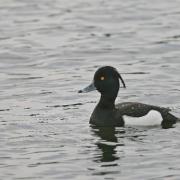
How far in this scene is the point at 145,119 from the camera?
15.9 meters

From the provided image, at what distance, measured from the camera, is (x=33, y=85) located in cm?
1884

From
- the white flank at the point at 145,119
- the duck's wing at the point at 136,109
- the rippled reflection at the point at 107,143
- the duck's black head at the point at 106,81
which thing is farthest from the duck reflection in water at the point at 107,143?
the duck's black head at the point at 106,81

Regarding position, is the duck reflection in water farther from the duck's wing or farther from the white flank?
the duck's wing

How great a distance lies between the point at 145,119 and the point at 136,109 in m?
0.25

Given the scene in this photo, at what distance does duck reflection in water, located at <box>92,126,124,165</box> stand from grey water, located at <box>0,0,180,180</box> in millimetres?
17

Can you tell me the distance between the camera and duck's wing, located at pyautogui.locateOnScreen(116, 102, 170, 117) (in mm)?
15874

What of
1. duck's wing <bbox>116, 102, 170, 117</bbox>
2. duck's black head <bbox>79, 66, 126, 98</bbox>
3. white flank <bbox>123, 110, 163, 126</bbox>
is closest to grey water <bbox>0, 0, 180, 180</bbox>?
white flank <bbox>123, 110, 163, 126</bbox>

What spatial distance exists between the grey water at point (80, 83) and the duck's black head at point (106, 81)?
63cm

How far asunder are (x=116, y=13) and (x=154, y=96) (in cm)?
815

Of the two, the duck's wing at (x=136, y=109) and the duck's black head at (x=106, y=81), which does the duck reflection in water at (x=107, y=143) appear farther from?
the duck's black head at (x=106, y=81)

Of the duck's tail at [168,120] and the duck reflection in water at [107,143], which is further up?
the duck's tail at [168,120]

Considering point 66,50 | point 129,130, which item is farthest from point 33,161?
point 66,50

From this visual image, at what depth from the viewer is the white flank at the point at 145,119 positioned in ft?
52.0

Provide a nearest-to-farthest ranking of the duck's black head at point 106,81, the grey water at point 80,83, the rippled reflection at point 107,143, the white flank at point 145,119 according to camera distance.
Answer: the grey water at point 80,83 → the rippled reflection at point 107,143 → the white flank at point 145,119 → the duck's black head at point 106,81
